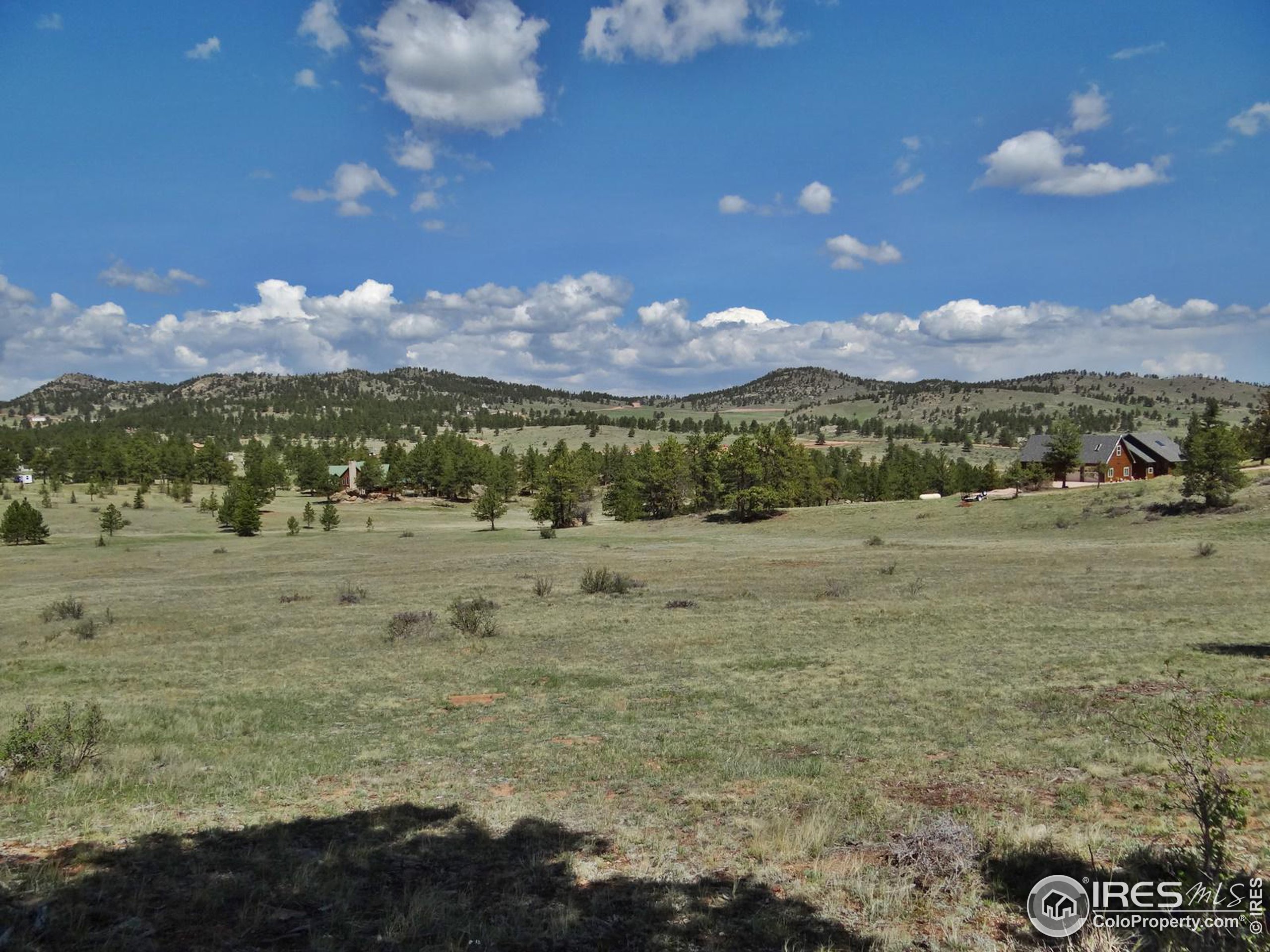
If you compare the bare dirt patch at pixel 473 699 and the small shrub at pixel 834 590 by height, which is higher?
the bare dirt patch at pixel 473 699

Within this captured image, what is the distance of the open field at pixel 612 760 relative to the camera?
597cm

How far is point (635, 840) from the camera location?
752 cm

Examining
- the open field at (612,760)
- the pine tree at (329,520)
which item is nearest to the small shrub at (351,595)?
the open field at (612,760)

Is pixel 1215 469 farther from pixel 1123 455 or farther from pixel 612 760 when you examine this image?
pixel 612 760

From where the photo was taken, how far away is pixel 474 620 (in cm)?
2233

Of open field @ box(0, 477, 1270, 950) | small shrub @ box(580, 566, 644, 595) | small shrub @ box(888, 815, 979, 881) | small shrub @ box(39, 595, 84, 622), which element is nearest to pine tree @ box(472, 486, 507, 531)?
small shrub @ box(580, 566, 644, 595)

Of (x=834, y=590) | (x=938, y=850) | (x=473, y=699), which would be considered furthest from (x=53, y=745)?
(x=834, y=590)

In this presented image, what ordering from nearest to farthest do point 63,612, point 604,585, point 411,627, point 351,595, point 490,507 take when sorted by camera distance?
point 411,627 < point 63,612 < point 351,595 < point 604,585 < point 490,507

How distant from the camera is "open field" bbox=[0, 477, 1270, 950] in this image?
5.97 m

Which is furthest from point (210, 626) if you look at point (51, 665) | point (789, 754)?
point (789, 754)

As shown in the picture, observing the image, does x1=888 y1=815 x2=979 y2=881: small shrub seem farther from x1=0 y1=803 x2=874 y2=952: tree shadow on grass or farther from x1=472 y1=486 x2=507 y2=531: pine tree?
x1=472 y1=486 x2=507 y2=531: pine tree

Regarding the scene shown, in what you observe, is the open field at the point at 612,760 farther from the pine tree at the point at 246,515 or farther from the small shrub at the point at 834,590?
the pine tree at the point at 246,515

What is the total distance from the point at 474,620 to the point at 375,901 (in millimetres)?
16404

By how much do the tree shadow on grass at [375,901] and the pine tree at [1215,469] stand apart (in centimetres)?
6144
